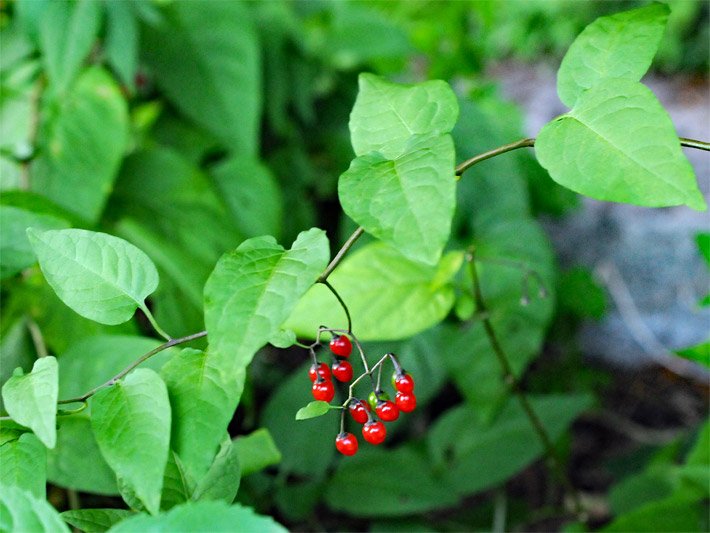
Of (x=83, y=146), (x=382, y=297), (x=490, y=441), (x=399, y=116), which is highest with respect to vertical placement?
(x=399, y=116)

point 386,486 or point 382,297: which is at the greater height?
point 382,297

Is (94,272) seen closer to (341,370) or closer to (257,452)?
(341,370)

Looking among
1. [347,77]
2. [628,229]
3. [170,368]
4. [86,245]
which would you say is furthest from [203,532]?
[628,229]

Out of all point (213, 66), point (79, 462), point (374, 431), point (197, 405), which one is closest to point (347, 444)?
point (374, 431)

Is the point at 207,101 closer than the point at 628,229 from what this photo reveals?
Yes

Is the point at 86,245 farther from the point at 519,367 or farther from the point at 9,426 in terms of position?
the point at 519,367

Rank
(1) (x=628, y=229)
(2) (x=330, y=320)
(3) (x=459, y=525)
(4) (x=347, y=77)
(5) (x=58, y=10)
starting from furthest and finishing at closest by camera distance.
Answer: (1) (x=628, y=229) → (4) (x=347, y=77) → (3) (x=459, y=525) → (5) (x=58, y=10) → (2) (x=330, y=320)

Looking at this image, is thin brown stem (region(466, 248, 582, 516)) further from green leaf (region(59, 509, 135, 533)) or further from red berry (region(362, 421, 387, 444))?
green leaf (region(59, 509, 135, 533))
